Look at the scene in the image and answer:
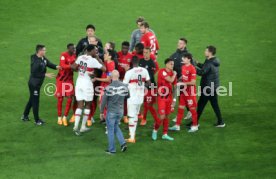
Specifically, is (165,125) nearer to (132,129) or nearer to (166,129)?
(166,129)

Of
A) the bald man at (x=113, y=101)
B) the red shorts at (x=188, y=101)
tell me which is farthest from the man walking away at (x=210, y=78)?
the bald man at (x=113, y=101)

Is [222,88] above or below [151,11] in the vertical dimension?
below

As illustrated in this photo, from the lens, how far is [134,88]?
13453mm

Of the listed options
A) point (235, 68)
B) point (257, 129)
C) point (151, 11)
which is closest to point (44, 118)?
point (257, 129)

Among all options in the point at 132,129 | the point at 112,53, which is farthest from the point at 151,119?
the point at 112,53

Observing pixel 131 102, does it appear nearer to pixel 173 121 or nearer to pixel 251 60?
pixel 173 121

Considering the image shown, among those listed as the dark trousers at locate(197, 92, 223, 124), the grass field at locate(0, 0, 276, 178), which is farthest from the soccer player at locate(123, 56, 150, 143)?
the dark trousers at locate(197, 92, 223, 124)

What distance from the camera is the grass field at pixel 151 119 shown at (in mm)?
12195

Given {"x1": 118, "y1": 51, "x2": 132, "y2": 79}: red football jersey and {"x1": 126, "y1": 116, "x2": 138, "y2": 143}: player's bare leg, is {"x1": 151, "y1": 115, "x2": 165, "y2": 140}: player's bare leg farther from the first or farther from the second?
{"x1": 118, "y1": 51, "x2": 132, "y2": 79}: red football jersey

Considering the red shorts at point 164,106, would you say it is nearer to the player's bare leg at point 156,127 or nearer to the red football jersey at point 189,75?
the player's bare leg at point 156,127

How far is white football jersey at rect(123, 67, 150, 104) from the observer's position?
43.7ft

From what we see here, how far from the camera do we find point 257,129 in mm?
14320

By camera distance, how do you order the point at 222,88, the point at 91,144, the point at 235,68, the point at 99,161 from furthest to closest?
the point at 235,68, the point at 222,88, the point at 91,144, the point at 99,161

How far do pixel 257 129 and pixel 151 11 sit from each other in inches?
378
